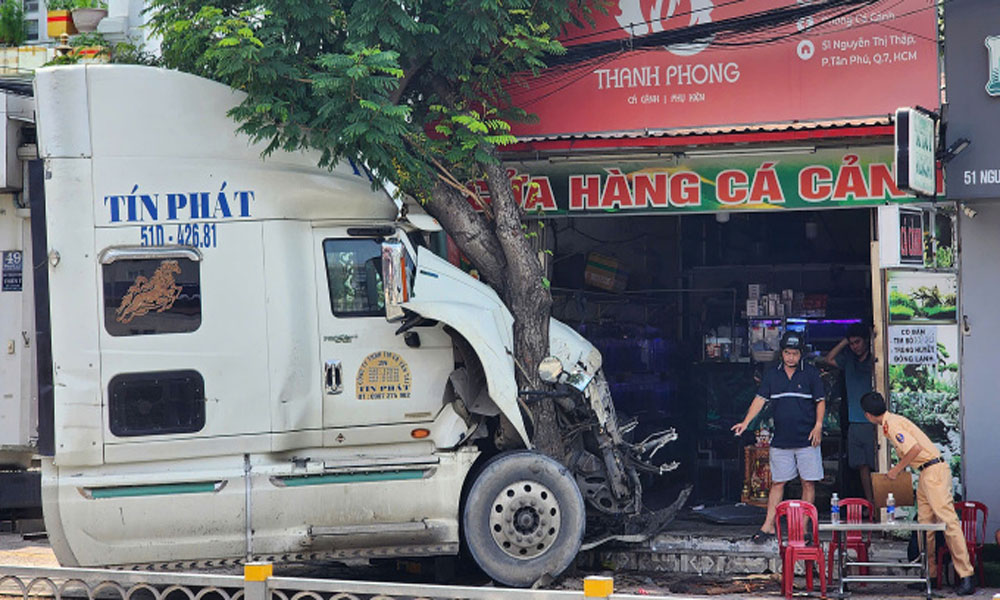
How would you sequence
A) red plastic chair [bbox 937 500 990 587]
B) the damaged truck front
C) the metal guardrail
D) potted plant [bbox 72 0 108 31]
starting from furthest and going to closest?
potted plant [bbox 72 0 108 31]
red plastic chair [bbox 937 500 990 587]
the damaged truck front
the metal guardrail

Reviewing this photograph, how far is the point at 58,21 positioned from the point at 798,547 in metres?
11.6

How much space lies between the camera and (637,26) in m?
11.9

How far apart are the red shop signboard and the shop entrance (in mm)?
1615

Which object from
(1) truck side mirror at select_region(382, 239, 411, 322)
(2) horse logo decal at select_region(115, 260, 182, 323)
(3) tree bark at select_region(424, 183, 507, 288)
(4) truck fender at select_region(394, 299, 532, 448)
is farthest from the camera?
(3) tree bark at select_region(424, 183, 507, 288)

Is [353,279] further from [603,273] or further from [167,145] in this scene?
[603,273]

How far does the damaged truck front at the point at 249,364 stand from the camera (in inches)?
359

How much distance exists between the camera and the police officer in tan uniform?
31.1 feet

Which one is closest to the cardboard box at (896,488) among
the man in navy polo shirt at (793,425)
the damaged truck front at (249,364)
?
the man in navy polo shirt at (793,425)

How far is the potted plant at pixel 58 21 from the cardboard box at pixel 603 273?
751 cm

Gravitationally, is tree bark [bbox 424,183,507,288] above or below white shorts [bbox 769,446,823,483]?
above

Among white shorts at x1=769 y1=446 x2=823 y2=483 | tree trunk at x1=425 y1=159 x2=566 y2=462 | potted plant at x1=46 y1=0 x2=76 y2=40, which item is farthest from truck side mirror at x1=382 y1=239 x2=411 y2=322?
potted plant at x1=46 y1=0 x2=76 y2=40

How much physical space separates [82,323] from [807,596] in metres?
5.94

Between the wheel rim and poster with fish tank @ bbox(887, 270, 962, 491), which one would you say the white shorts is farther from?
the wheel rim

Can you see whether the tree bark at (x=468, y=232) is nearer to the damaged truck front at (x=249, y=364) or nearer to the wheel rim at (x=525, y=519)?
the damaged truck front at (x=249, y=364)
